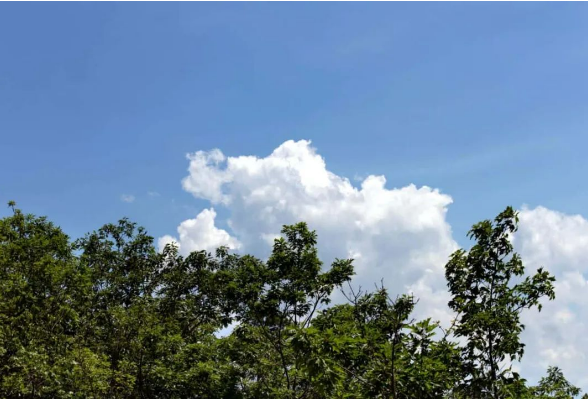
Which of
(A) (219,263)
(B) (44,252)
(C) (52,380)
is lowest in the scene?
(C) (52,380)

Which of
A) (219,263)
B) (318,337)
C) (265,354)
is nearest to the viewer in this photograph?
(318,337)

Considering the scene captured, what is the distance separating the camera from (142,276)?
75.7 ft

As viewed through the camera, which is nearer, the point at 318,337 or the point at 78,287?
the point at 318,337

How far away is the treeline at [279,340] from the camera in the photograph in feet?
34.6

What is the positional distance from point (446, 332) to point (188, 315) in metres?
13.3

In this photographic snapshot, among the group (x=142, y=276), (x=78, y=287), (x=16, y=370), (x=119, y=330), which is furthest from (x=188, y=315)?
(x=16, y=370)

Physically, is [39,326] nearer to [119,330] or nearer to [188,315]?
[119,330]

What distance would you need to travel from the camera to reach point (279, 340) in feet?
40.8

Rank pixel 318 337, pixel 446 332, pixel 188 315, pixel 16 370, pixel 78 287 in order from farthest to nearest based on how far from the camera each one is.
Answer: pixel 188 315, pixel 78 287, pixel 16 370, pixel 446 332, pixel 318 337

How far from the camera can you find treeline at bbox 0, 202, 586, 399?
10.5m

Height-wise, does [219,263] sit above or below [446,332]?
above

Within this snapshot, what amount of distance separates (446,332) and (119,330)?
1103 centimetres

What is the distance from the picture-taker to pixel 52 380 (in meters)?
11.5

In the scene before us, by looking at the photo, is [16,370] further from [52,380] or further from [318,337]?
[318,337]
